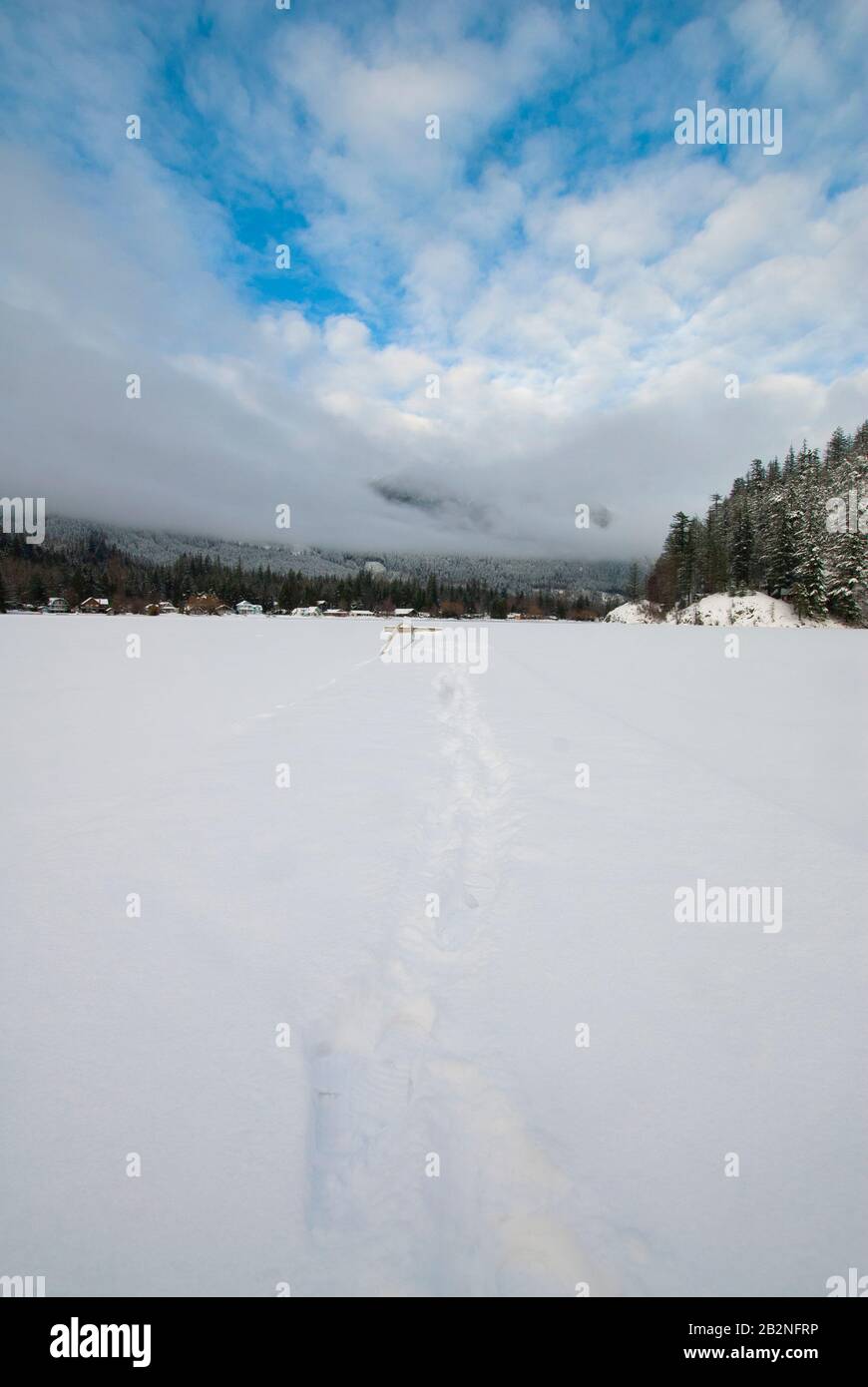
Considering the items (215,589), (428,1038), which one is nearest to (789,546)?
(428,1038)

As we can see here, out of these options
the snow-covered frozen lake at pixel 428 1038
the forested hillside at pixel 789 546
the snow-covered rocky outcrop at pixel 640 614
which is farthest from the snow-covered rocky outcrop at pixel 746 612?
the snow-covered frozen lake at pixel 428 1038

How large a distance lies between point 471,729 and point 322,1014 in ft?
23.2

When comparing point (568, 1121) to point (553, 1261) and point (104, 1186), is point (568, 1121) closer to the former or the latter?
point (553, 1261)

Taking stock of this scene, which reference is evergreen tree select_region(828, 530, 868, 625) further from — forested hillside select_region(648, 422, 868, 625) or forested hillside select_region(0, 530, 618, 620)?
forested hillside select_region(0, 530, 618, 620)

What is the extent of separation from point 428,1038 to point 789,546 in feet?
239

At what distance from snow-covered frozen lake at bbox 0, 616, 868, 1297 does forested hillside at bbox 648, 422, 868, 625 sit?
207 feet

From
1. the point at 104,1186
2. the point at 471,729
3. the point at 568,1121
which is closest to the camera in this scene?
the point at 104,1186

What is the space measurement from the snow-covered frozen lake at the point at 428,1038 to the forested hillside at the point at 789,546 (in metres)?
63.2

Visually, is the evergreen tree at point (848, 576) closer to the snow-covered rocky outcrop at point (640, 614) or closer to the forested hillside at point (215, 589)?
the snow-covered rocky outcrop at point (640, 614)

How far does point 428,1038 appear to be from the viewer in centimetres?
285

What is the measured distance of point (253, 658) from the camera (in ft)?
78.4

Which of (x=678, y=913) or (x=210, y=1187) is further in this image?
(x=678, y=913)
